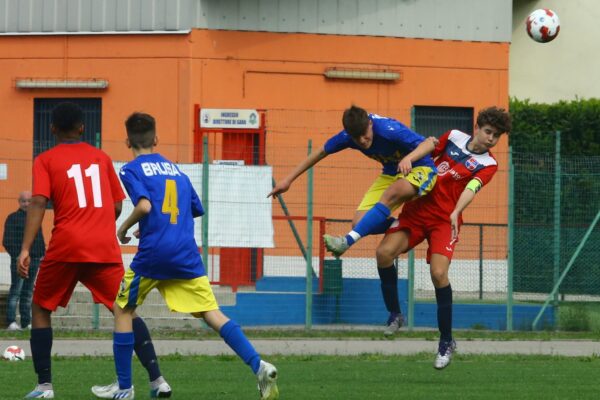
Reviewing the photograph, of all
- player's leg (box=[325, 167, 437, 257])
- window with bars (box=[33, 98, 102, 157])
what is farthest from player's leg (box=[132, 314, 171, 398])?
window with bars (box=[33, 98, 102, 157])

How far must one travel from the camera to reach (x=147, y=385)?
1117 cm

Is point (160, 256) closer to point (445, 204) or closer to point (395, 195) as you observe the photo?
point (395, 195)

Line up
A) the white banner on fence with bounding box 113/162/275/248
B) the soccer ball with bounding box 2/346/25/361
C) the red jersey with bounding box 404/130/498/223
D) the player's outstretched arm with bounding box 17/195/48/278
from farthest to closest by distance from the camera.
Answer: the white banner on fence with bounding box 113/162/275/248, the soccer ball with bounding box 2/346/25/361, the red jersey with bounding box 404/130/498/223, the player's outstretched arm with bounding box 17/195/48/278

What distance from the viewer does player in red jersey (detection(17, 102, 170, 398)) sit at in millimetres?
9555

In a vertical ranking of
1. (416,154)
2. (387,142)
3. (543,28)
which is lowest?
(416,154)

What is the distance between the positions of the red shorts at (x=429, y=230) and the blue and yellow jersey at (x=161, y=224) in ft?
9.88

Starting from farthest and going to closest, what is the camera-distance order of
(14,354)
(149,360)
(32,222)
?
(14,354) → (149,360) → (32,222)

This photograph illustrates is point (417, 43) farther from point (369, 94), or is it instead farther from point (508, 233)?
point (508, 233)

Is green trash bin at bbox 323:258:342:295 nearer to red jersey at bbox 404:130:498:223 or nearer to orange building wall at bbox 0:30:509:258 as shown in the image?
orange building wall at bbox 0:30:509:258

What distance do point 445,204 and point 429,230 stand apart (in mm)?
276

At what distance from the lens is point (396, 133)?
1100cm

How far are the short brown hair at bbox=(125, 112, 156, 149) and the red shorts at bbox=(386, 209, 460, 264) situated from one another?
3.16 metres

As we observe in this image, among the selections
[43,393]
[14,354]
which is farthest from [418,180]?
[14,354]

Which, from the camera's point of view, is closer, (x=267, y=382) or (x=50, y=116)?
(x=267, y=382)
